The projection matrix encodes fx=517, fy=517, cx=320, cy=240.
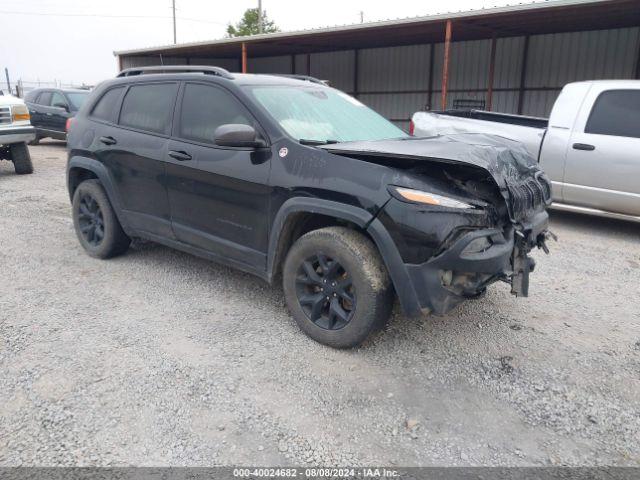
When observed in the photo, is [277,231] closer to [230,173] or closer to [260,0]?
[230,173]

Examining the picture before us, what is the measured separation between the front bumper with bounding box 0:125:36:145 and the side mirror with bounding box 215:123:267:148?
25.7ft

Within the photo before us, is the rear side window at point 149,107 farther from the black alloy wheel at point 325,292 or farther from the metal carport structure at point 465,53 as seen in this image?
the metal carport structure at point 465,53

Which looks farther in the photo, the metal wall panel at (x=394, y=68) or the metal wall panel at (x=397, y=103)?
the metal wall panel at (x=397, y=103)

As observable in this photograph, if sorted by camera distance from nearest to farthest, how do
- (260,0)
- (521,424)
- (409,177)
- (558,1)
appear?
(521,424) < (409,177) < (558,1) < (260,0)

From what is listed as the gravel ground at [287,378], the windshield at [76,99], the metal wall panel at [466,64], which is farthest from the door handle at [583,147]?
the windshield at [76,99]

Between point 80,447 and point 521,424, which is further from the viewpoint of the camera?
point 521,424

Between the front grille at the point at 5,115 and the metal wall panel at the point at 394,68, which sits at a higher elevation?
the metal wall panel at the point at 394,68

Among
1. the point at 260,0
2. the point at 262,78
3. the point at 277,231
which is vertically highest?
the point at 260,0

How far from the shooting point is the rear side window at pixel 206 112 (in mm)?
3768

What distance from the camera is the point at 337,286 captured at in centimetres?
327

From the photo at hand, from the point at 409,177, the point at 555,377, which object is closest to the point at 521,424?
the point at 555,377

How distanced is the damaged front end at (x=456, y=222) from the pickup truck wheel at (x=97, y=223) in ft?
8.60

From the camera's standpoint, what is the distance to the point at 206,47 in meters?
17.0

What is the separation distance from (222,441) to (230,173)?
189 cm
